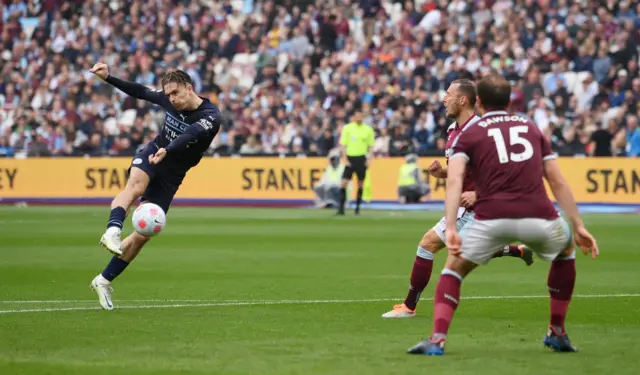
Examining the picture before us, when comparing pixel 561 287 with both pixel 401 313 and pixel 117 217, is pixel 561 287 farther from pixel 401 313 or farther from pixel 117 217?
pixel 117 217

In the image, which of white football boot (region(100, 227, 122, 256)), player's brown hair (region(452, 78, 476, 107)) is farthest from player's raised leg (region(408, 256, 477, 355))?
white football boot (region(100, 227, 122, 256))

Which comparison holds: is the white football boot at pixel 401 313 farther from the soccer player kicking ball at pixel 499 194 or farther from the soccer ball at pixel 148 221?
the soccer player kicking ball at pixel 499 194

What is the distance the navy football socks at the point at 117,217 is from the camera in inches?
431

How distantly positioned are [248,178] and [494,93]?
24.3 m

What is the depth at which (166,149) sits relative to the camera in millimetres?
11352

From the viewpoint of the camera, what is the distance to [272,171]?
3172 centimetres

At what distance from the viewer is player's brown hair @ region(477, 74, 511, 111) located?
25.8 ft

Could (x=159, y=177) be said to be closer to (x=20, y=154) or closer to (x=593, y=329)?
(x=593, y=329)

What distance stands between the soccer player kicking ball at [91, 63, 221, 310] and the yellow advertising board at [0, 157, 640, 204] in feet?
58.4

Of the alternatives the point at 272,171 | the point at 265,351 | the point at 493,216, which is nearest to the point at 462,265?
the point at 493,216

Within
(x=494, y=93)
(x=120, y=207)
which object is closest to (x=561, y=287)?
(x=494, y=93)

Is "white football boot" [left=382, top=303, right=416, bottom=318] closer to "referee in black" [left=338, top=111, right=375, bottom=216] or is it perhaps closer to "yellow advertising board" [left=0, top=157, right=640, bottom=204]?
"referee in black" [left=338, top=111, right=375, bottom=216]

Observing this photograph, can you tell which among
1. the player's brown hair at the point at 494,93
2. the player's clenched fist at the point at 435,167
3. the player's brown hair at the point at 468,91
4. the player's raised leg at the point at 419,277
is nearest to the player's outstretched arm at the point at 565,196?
the player's brown hair at the point at 494,93

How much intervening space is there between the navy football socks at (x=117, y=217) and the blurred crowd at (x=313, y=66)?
17.5 metres
